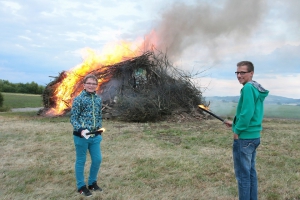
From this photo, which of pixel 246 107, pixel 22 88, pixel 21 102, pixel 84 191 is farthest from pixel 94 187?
pixel 22 88

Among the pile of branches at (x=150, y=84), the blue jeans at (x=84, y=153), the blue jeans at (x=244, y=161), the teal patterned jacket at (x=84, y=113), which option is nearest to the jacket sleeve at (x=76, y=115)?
the teal patterned jacket at (x=84, y=113)

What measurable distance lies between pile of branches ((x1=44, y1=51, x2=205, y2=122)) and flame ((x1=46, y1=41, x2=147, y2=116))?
663 mm

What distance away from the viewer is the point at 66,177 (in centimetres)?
450

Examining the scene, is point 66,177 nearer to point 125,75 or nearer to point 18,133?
point 18,133

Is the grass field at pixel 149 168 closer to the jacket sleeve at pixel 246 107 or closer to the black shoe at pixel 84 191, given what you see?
the black shoe at pixel 84 191

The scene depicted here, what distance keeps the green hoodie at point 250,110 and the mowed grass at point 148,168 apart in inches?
48.7

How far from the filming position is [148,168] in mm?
4957

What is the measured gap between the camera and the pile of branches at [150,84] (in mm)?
13500

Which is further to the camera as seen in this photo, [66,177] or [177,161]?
[177,161]

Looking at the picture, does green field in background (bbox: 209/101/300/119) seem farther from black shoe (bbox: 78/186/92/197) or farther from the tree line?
the tree line

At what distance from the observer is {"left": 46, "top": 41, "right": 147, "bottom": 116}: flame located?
14836 millimetres

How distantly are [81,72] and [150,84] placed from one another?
4.25 metres

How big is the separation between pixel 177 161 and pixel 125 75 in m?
9.49

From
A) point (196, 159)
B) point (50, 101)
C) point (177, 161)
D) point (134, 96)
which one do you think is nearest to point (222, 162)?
point (196, 159)
